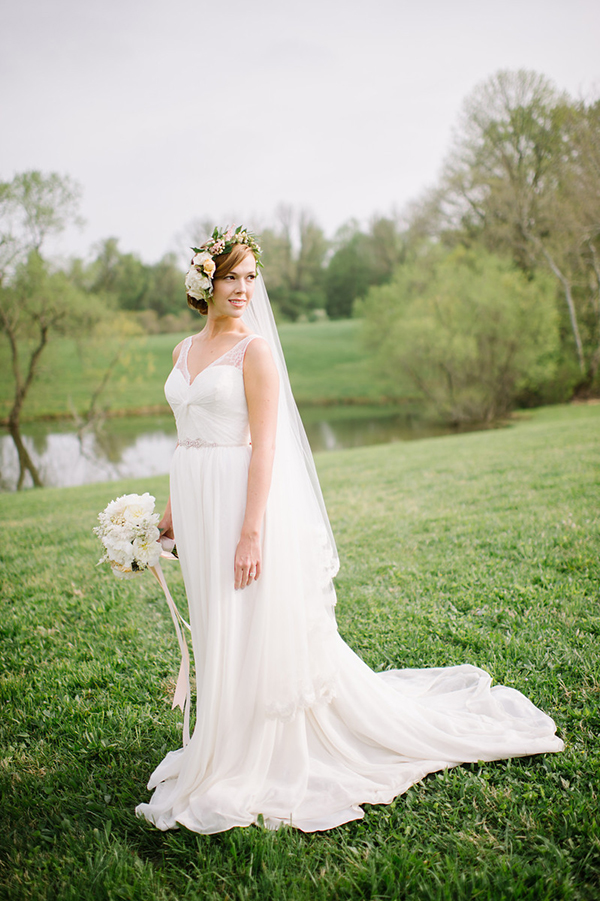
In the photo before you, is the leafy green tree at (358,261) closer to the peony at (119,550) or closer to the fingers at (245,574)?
the peony at (119,550)

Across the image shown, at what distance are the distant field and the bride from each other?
2280cm

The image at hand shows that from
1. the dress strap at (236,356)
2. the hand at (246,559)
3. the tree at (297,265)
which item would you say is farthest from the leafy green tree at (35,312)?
the tree at (297,265)

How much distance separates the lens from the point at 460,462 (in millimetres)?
10438

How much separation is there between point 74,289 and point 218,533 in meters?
28.3

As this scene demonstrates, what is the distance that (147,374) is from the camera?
37188mm

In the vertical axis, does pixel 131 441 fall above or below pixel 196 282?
below

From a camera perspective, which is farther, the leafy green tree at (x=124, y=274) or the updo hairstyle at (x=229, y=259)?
the leafy green tree at (x=124, y=274)

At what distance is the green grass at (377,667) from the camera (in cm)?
204

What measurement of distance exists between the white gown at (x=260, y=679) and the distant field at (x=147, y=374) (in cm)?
2286

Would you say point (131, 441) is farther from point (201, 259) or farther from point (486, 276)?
point (201, 259)

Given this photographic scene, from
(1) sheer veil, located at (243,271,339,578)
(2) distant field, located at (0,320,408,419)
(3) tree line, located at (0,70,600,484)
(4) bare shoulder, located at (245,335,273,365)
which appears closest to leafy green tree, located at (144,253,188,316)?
(2) distant field, located at (0,320,408,419)

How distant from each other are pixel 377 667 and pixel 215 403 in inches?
87.3

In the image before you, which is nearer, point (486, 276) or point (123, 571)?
point (123, 571)

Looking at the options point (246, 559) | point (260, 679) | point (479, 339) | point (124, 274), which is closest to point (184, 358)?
point (246, 559)
